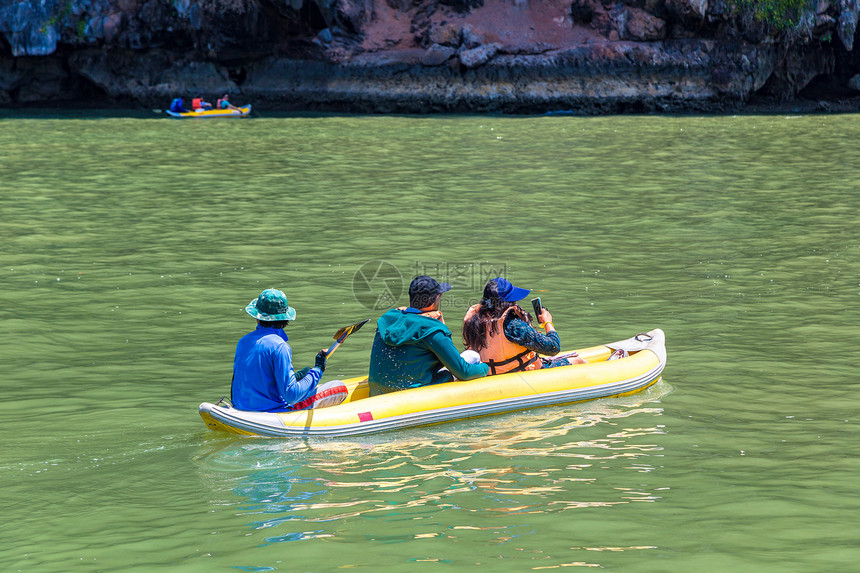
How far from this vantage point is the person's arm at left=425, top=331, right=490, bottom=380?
719 cm

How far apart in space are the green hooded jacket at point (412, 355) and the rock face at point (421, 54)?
3633 centimetres

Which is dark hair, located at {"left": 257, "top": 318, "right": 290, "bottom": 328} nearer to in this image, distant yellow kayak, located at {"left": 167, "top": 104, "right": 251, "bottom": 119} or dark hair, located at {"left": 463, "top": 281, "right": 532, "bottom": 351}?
dark hair, located at {"left": 463, "top": 281, "right": 532, "bottom": 351}

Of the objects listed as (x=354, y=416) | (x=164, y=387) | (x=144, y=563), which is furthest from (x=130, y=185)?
(x=144, y=563)

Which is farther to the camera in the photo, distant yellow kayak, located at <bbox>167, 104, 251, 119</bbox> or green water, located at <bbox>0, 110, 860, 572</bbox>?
distant yellow kayak, located at <bbox>167, 104, 251, 119</bbox>

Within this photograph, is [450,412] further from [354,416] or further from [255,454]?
[255,454]

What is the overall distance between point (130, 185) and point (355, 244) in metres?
8.41

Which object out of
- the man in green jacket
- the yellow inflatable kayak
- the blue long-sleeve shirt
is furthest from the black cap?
the blue long-sleeve shirt

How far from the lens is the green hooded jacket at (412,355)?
7109mm

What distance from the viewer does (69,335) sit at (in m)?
9.69

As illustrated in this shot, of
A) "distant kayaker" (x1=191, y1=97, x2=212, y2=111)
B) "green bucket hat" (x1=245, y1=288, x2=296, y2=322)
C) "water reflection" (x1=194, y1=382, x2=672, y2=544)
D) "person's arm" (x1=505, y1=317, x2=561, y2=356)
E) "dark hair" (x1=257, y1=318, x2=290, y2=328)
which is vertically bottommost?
"water reflection" (x1=194, y1=382, x2=672, y2=544)

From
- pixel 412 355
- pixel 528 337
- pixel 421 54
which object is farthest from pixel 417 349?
pixel 421 54

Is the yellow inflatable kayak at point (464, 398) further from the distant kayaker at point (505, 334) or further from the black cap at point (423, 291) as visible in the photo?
the black cap at point (423, 291)

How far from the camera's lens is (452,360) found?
7.36 metres

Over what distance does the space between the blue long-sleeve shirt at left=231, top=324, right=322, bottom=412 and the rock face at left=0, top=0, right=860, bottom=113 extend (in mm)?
37195
